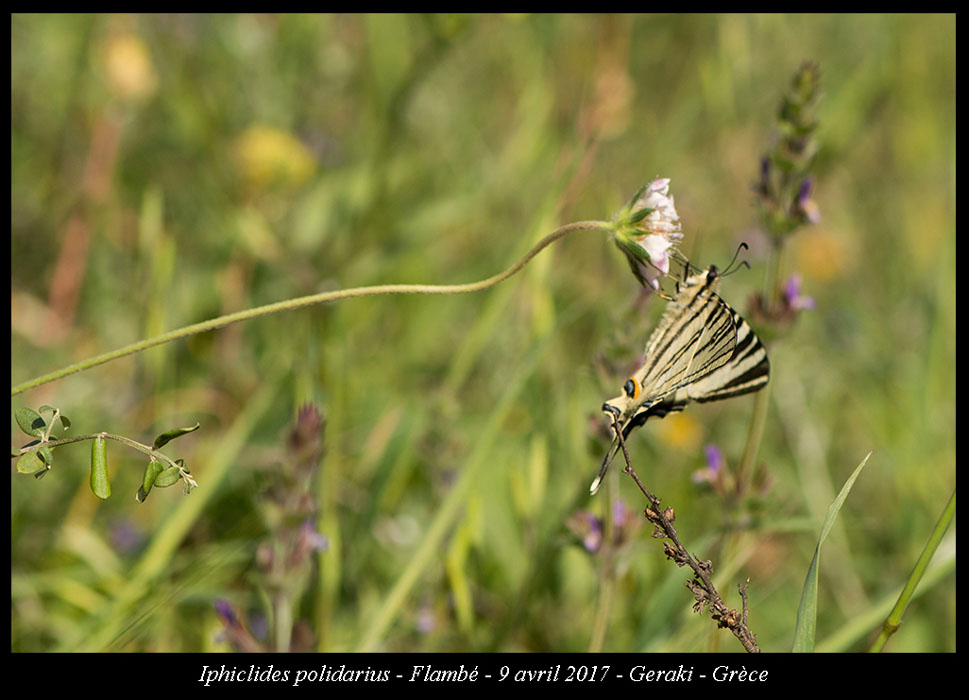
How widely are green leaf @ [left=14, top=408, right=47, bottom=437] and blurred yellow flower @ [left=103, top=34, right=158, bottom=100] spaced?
2.41 meters

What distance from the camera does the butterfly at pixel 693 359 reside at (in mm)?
1351

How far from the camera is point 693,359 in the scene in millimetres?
1401

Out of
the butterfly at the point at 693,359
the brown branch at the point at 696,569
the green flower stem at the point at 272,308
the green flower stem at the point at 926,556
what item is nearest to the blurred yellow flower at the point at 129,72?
A: the green flower stem at the point at 272,308

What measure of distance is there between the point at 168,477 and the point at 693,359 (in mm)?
768

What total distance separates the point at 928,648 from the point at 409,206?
6.83 feet

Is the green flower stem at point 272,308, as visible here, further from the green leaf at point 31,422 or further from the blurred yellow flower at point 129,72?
the blurred yellow flower at point 129,72

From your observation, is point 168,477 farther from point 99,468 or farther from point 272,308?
point 272,308

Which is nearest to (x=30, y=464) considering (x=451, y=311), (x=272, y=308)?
(x=272, y=308)

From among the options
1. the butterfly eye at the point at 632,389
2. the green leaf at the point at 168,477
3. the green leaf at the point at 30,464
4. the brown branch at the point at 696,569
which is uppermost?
the butterfly eye at the point at 632,389

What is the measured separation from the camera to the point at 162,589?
6.43 ft

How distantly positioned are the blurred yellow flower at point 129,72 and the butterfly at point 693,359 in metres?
2.65

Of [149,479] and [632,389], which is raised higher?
[632,389]

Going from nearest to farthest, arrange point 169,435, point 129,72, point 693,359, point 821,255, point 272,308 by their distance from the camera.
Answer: point 272,308 < point 169,435 < point 693,359 < point 129,72 < point 821,255
